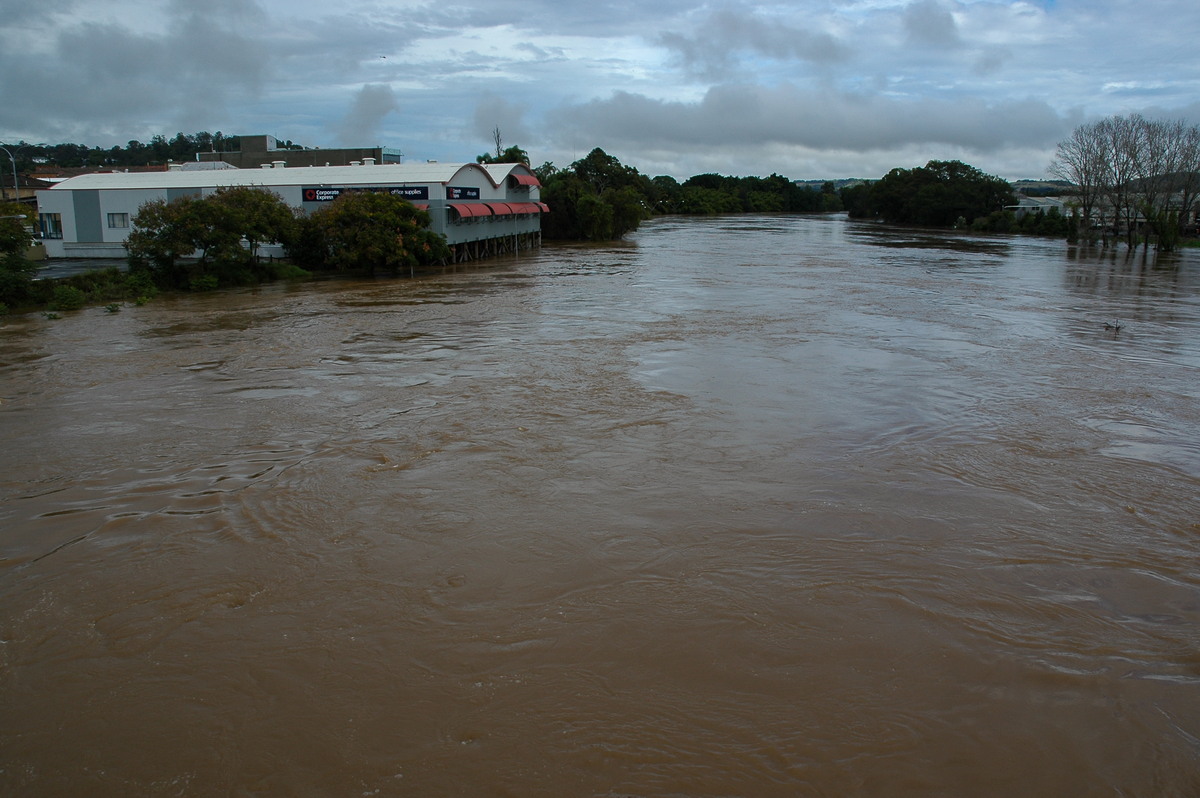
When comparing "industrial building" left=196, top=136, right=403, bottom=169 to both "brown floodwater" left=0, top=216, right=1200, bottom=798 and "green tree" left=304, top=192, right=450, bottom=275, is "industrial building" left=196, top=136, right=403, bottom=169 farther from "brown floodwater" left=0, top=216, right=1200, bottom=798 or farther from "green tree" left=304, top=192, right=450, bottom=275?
"brown floodwater" left=0, top=216, right=1200, bottom=798

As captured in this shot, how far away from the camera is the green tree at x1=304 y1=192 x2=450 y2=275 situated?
108ft

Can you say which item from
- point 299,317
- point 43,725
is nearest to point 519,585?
point 43,725

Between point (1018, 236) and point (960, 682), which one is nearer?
point (960, 682)

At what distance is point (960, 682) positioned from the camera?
210 inches

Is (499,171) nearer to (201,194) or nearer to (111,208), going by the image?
(201,194)

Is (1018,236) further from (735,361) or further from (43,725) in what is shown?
(43,725)

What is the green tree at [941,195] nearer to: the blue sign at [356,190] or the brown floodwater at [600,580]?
the blue sign at [356,190]

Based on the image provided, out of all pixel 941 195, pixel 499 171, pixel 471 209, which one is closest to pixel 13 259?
pixel 471 209

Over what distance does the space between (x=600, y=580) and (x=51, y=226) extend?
41.5 metres

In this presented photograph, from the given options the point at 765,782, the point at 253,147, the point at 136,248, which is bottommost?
the point at 765,782

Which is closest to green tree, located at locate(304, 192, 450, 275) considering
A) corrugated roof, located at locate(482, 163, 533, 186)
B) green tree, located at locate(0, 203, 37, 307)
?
green tree, located at locate(0, 203, 37, 307)

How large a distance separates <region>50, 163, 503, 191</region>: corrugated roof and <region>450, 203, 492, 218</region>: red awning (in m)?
1.27

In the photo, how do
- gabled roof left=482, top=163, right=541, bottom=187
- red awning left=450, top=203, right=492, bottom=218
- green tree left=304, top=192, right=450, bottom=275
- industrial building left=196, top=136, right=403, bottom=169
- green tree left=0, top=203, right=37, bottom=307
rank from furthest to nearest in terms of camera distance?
1. industrial building left=196, top=136, right=403, bottom=169
2. gabled roof left=482, top=163, right=541, bottom=187
3. red awning left=450, top=203, right=492, bottom=218
4. green tree left=304, top=192, right=450, bottom=275
5. green tree left=0, top=203, right=37, bottom=307

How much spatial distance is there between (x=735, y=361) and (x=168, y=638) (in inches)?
449
